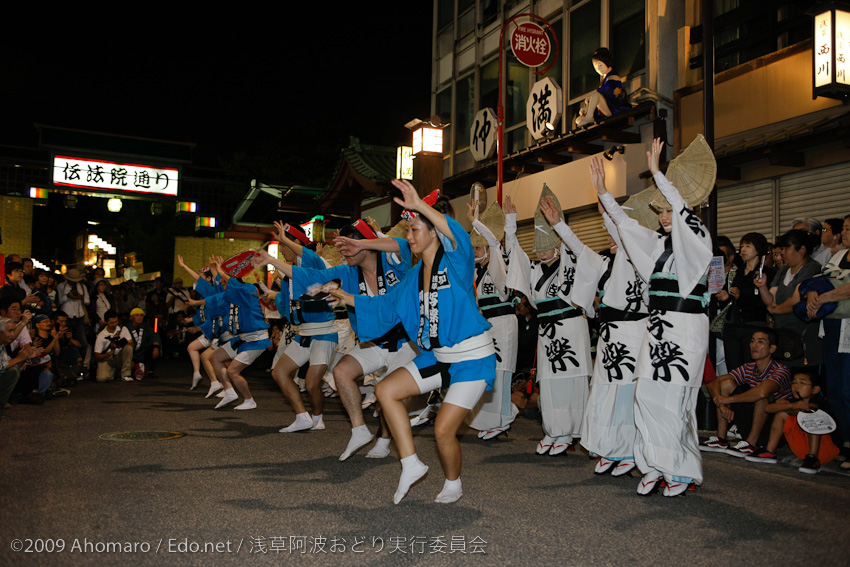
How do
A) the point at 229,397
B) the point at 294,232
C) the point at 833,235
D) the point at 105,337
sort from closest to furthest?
1. the point at 833,235
2. the point at 294,232
3. the point at 229,397
4. the point at 105,337

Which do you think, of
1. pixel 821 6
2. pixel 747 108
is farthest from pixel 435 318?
pixel 747 108

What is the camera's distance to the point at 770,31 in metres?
11.4

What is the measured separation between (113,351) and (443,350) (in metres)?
12.1

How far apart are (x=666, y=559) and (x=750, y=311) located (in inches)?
194

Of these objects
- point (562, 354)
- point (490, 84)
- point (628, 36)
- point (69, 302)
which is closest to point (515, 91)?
point (490, 84)

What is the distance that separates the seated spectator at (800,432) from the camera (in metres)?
6.39

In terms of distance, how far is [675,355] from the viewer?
17.3 ft

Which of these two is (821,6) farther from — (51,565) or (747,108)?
(51,565)

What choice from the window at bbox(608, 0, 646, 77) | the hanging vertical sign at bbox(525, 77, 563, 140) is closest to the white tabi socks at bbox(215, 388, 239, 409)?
the hanging vertical sign at bbox(525, 77, 563, 140)

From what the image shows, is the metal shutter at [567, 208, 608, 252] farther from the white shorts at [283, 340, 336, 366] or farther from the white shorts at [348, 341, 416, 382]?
the white shorts at [348, 341, 416, 382]

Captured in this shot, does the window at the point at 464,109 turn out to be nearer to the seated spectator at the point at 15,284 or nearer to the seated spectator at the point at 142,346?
the seated spectator at the point at 142,346

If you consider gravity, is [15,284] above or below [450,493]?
above

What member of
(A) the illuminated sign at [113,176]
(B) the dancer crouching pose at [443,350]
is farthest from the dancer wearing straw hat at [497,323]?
(A) the illuminated sign at [113,176]

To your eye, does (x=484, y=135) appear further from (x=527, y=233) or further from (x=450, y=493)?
(x=450, y=493)
